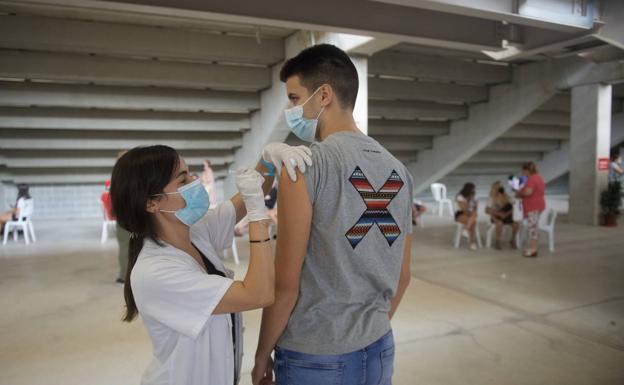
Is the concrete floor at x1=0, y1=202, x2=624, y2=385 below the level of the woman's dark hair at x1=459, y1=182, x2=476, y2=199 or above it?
below

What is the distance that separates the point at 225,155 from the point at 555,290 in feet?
25.7

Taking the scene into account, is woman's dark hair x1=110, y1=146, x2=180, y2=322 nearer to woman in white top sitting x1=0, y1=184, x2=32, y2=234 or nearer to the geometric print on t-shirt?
the geometric print on t-shirt

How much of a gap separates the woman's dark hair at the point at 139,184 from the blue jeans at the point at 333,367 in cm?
53

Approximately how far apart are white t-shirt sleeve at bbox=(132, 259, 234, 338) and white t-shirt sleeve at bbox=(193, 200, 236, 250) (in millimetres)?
415

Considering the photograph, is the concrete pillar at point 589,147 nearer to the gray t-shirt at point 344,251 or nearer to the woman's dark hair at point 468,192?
the woman's dark hair at point 468,192

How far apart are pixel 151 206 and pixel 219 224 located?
33 cm

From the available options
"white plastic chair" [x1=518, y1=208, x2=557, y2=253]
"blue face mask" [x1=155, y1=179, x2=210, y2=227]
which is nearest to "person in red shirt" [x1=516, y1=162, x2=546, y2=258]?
"white plastic chair" [x1=518, y1=208, x2=557, y2=253]

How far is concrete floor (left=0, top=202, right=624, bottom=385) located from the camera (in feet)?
9.77

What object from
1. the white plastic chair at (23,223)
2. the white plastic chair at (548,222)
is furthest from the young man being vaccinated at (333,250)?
the white plastic chair at (23,223)

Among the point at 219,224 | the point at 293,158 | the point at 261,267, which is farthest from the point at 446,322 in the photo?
the point at 293,158

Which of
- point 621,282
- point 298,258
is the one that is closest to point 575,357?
point 621,282

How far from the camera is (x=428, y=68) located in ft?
28.4

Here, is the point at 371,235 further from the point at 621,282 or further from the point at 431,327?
the point at 621,282

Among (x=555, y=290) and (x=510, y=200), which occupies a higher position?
(x=510, y=200)
